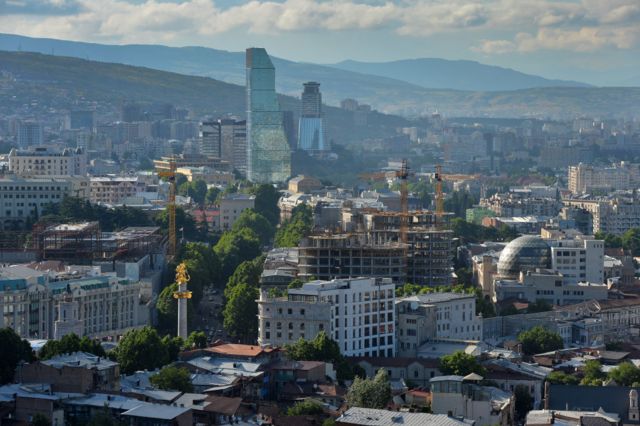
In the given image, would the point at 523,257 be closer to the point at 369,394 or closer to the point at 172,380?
the point at 369,394

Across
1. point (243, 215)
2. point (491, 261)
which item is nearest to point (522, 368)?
point (491, 261)

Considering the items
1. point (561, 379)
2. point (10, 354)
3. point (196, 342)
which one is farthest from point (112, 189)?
point (10, 354)

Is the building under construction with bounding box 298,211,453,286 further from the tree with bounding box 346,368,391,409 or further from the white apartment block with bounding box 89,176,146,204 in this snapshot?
the white apartment block with bounding box 89,176,146,204

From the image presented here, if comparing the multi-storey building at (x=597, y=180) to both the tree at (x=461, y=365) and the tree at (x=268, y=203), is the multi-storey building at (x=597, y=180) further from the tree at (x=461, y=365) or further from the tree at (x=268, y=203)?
the tree at (x=461, y=365)

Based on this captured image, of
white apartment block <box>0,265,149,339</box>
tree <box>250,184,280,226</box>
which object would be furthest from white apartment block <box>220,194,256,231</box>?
white apartment block <box>0,265,149,339</box>

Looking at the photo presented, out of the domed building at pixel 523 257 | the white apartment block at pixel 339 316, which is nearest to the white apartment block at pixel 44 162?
the domed building at pixel 523 257
